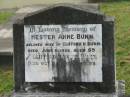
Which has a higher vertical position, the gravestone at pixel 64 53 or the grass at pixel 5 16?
the grass at pixel 5 16

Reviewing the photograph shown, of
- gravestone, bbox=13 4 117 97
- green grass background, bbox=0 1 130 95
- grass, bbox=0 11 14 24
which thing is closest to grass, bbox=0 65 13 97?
green grass background, bbox=0 1 130 95

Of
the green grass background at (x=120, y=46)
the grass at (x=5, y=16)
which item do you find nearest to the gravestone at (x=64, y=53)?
the green grass background at (x=120, y=46)

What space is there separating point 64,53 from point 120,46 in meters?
3.30

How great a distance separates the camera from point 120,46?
960 cm

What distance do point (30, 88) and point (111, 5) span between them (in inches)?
304

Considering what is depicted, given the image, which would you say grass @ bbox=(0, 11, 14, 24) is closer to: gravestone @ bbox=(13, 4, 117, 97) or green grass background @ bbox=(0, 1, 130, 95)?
green grass background @ bbox=(0, 1, 130, 95)

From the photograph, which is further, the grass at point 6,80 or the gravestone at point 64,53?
the grass at point 6,80

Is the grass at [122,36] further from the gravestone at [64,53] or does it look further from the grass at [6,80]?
the grass at [6,80]

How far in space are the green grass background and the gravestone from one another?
98 centimetres

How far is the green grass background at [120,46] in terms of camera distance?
26.2 ft

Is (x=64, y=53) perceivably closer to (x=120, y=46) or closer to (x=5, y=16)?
(x=120, y=46)

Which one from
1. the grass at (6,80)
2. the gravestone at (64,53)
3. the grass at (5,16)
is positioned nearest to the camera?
the gravestone at (64,53)

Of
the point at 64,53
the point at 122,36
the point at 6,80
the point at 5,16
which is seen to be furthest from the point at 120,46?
the point at 5,16

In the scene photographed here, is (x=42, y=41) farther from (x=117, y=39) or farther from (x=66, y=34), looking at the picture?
(x=117, y=39)
